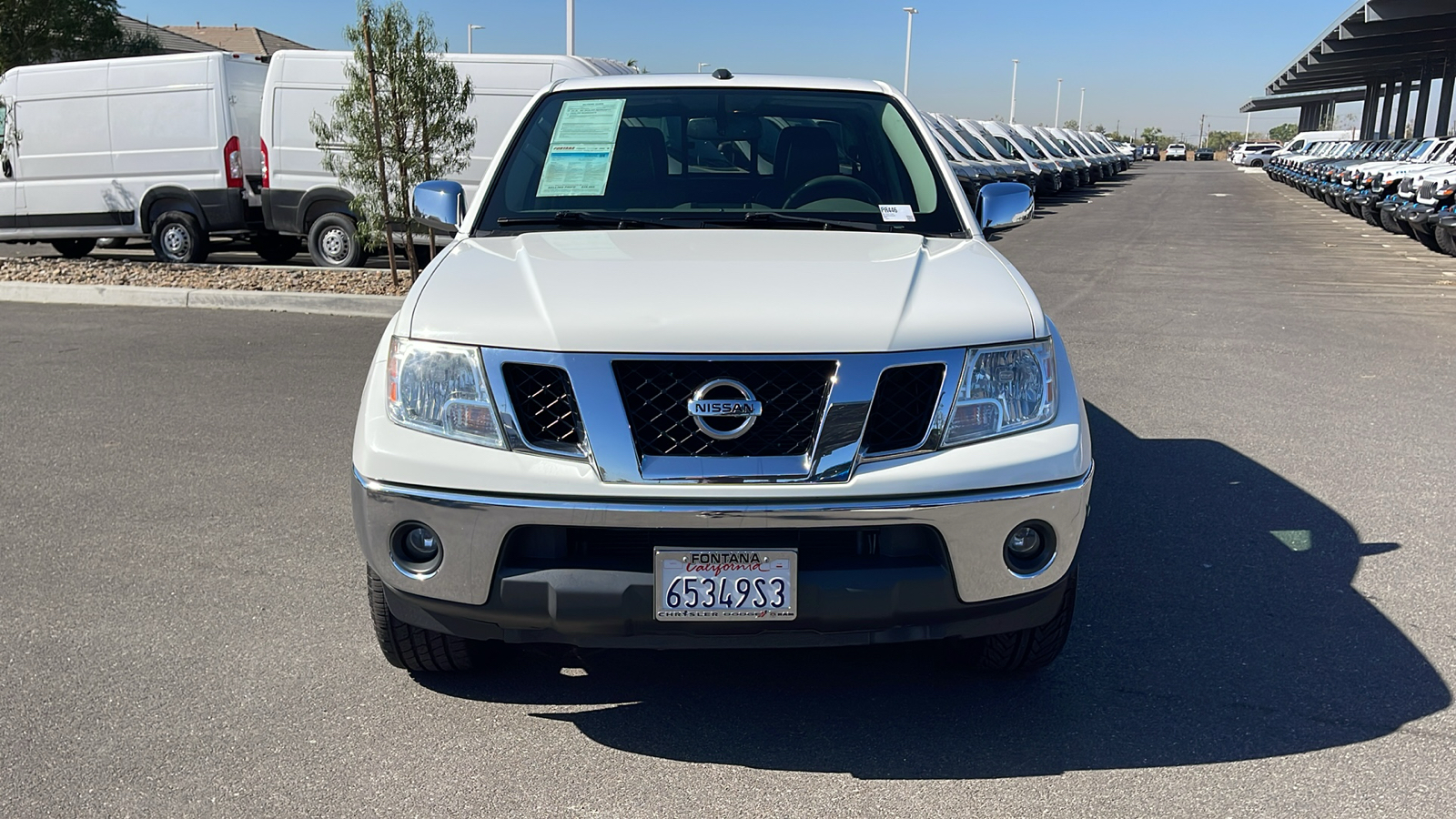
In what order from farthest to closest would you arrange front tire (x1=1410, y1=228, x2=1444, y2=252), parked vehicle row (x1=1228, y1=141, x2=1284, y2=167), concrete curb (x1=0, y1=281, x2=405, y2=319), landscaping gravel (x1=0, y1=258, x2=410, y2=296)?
1. parked vehicle row (x1=1228, y1=141, x2=1284, y2=167)
2. front tire (x1=1410, y1=228, x2=1444, y2=252)
3. landscaping gravel (x1=0, y1=258, x2=410, y2=296)
4. concrete curb (x1=0, y1=281, x2=405, y2=319)

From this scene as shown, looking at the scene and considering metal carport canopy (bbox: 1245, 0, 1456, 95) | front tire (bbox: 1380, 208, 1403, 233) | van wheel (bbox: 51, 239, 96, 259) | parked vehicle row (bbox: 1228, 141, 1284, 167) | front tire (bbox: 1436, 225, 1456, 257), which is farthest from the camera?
parked vehicle row (bbox: 1228, 141, 1284, 167)

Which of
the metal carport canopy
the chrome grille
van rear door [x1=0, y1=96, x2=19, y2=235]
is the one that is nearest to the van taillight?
van rear door [x1=0, y1=96, x2=19, y2=235]

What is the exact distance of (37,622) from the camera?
3.76 m

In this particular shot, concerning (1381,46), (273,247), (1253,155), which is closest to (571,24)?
(273,247)

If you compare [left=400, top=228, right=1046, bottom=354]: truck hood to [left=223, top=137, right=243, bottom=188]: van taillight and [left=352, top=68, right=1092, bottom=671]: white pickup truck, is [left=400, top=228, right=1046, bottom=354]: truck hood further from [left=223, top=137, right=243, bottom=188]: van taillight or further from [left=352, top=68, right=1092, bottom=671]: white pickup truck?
[left=223, top=137, right=243, bottom=188]: van taillight

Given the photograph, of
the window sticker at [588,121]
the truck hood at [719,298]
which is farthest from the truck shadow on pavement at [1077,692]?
the window sticker at [588,121]

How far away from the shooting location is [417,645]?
3.22 meters

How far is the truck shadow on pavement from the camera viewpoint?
120 inches

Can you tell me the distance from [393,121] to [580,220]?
763 centimetres

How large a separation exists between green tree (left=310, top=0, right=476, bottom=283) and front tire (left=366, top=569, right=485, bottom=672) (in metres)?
7.80

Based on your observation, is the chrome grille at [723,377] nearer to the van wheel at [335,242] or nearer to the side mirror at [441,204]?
the side mirror at [441,204]

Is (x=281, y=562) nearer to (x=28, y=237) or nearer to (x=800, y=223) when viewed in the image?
(x=800, y=223)

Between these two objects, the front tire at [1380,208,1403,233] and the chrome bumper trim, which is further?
the front tire at [1380,208,1403,233]

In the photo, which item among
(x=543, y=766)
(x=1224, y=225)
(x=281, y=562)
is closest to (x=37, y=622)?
(x=281, y=562)
